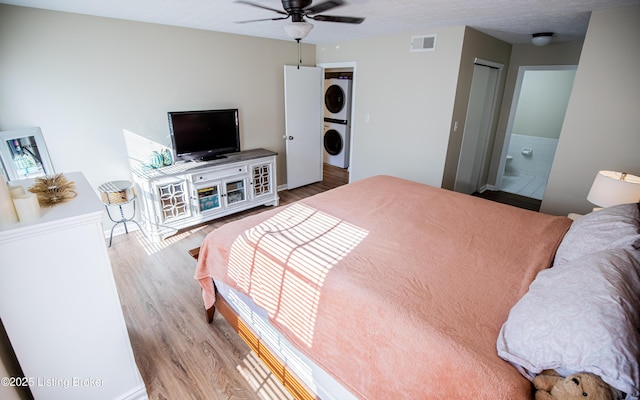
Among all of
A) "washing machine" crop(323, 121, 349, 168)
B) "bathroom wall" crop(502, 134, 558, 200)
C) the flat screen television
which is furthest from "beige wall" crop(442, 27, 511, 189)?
the flat screen television

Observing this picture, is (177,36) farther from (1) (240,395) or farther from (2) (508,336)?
(2) (508,336)

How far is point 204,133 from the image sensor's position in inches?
144

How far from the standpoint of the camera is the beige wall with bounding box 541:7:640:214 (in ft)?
8.09

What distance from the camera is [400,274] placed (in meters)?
1.50

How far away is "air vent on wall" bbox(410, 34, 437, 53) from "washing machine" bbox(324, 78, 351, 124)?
2.12m

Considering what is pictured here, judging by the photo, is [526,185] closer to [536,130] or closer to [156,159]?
[536,130]

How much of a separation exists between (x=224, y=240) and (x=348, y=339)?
3.25 feet

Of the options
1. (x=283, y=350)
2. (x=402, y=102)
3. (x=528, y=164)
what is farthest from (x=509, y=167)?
(x=283, y=350)

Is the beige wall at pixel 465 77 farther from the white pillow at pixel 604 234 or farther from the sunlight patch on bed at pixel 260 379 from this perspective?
the sunlight patch on bed at pixel 260 379

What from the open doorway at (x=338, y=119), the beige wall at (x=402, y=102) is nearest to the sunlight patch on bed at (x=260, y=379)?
the beige wall at (x=402, y=102)

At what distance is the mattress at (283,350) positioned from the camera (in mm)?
1442

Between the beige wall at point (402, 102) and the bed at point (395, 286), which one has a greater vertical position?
the beige wall at point (402, 102)

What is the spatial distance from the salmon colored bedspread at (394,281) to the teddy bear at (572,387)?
0.15ft

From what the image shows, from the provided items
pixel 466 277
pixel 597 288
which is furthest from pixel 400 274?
pixel 597 288
